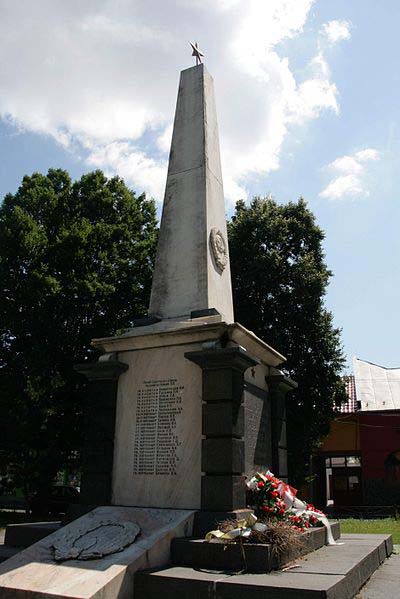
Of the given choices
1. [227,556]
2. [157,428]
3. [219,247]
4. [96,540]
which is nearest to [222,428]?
[157,428]

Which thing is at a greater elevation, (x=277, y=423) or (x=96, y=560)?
(x=277, y=423)

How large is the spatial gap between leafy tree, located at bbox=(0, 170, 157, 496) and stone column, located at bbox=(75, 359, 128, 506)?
8303 mm

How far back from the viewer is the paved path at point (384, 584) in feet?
14.9

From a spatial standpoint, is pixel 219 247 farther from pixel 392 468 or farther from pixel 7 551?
pixel 392 468

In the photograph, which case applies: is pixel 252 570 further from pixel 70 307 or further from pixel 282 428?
pixel 70 307

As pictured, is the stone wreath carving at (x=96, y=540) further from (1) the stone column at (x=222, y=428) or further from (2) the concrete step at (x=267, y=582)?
(1) the stone column at (x=222, y=428)

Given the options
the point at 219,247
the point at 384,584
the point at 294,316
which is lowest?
the point at 384,584

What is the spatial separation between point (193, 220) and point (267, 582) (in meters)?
4.94

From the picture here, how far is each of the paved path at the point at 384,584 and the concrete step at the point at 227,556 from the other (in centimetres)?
71

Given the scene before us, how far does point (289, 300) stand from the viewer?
16.8m

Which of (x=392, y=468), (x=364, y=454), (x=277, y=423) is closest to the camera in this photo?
(x=277, y=423)

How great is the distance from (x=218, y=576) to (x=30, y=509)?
1310 centimetres

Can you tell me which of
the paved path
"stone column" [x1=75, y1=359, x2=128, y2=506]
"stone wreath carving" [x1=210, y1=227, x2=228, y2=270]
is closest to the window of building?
the paved path

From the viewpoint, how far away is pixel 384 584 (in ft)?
16.5
